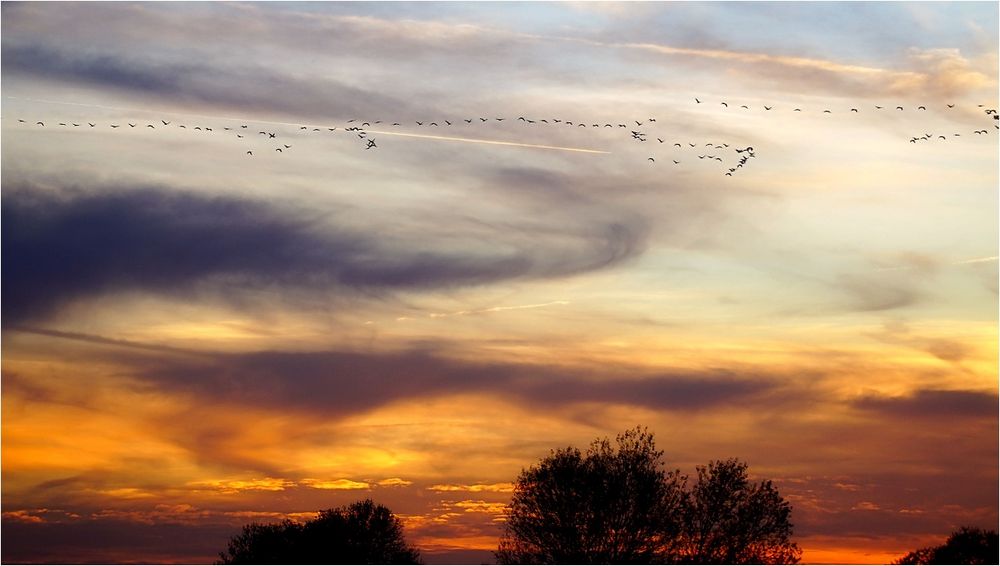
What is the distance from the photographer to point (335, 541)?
350 feet

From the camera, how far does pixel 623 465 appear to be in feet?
273

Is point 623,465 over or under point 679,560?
over

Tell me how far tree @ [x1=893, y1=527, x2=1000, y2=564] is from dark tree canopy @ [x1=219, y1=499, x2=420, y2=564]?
44.0 m

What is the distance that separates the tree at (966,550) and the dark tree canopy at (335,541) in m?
44.0

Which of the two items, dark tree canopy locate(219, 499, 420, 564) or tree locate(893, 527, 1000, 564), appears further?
dark tree canopy locate(219, 499, 420, 564)

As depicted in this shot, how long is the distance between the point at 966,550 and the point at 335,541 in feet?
167

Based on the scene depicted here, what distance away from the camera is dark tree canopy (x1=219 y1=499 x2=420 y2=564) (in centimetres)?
10606

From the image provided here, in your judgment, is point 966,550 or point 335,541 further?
point 335,541

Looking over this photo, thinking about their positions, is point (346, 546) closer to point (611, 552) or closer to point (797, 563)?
point (611, 552)

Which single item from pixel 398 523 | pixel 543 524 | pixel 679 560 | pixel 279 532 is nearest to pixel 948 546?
pixel 679 560

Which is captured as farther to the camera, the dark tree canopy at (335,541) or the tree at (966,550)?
the dark tree canopy at (335,541)

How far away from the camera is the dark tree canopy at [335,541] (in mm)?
106062

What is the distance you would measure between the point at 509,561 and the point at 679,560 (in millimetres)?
10690

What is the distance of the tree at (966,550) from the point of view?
3179 inches
